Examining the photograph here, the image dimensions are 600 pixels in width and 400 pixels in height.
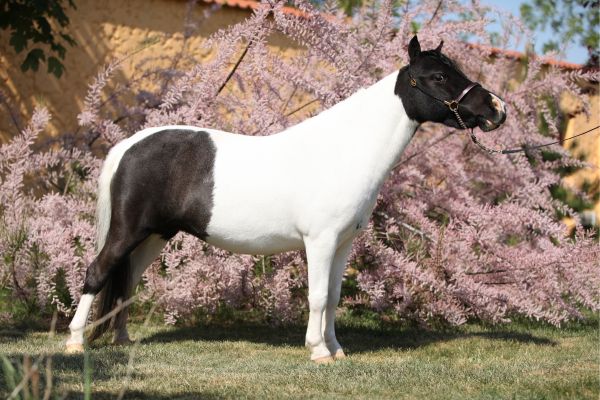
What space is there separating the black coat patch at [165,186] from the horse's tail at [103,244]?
0.06 m

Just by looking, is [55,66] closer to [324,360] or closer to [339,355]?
[339,355]

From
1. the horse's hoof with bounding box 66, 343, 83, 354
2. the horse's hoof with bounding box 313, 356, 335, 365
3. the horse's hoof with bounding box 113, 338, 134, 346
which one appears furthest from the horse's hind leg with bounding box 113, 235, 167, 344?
the horse's hoof with bounding box 313, 356, 335, 365

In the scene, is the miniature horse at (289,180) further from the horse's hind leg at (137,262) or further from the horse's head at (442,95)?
the horse's hind leg at (137,262)

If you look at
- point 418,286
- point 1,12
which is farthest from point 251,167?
point 1,12

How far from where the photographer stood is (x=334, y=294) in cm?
599

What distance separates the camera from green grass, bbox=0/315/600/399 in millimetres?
4750

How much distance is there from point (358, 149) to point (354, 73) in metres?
1.79

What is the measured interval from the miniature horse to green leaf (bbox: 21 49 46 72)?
4.13 metres

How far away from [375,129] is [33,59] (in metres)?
5.37

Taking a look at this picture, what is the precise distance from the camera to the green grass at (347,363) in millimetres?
4750

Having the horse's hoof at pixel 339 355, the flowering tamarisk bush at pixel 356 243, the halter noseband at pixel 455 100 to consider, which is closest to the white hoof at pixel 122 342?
the flowering tamarisk bush at pixel 356 243

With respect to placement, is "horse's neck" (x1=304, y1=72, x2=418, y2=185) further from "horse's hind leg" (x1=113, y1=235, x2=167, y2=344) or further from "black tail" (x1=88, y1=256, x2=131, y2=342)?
"black tail" (x1=88, y1=256, x2=131, y2=342)

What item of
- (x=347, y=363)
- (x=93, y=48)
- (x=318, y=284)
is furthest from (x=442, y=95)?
(x=93, y=48)

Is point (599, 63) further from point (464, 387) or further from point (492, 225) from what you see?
point (464, 387)
